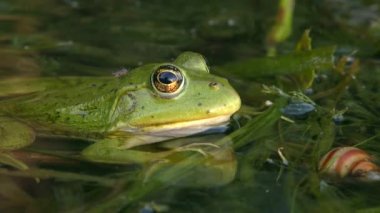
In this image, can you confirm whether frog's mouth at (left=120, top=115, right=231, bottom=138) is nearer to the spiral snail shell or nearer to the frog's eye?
the frog's eye

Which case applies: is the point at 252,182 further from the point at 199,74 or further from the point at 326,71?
the point at 326,71

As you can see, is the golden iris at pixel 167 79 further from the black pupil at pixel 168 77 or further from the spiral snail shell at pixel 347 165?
the spiral snail shell at pixel 347 165

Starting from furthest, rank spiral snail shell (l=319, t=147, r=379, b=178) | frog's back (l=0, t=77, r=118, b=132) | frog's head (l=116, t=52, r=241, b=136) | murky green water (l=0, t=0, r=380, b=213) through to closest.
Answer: frog's back (l=0, t=77, r=118, b=132)
frog's head (l=116, t=52, r=241, b=136)
spiral snail shell (l=319, t=147, r=379, b=178)
murky green water (l=0, t=0, r=380, b=213)

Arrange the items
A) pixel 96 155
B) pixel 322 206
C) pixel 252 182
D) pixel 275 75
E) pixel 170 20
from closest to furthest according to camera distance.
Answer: pixel 322 206 → pixel 252 182 → pixel 96 155 → pixel 275 75 → pixel 170 20

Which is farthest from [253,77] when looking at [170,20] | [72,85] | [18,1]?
[18,1]

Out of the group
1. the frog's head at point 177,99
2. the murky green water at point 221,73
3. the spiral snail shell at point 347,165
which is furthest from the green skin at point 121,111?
the spiral snail shell at point 347,165

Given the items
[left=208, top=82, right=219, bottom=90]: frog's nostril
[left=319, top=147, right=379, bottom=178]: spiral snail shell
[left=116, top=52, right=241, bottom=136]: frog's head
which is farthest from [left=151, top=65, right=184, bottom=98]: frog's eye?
[left=319, top=147, right=379, bottom=178]: spiral snail shell
